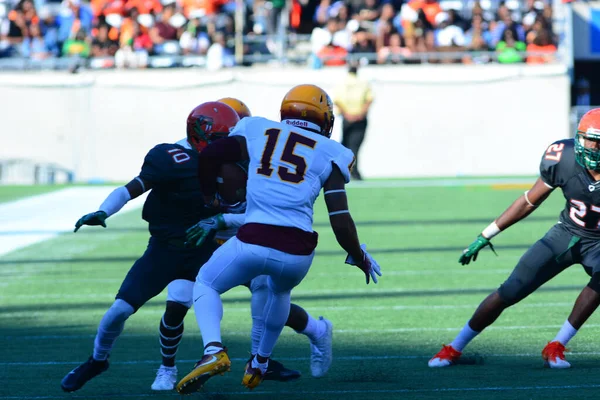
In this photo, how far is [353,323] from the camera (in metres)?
7.14

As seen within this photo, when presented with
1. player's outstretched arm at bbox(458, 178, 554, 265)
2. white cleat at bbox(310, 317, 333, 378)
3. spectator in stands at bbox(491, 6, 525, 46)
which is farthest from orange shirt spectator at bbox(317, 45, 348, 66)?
white cleat at bbox(310, 317, 333, 378)

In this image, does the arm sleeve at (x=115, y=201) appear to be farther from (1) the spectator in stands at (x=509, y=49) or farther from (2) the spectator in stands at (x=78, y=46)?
(2) the spectator in stands at (x=78, y=46)

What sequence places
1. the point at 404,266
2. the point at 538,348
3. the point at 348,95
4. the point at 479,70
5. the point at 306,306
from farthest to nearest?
the point at 479,70 < the point at 348,95 < the point at 404,266 < the point at 306,306 < the point at 538,348

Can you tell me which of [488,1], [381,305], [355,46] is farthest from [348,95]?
[381,305]

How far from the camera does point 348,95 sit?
16.2m

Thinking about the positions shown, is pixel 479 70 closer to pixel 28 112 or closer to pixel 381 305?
pixel 28 112

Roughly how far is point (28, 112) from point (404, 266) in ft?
41.4

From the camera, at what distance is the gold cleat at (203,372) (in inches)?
171

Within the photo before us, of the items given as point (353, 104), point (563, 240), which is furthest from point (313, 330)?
point (353, 104)

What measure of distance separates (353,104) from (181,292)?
1142 cm

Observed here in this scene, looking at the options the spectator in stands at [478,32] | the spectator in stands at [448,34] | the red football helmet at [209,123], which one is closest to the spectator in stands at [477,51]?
the spectator in stands at [478,32]

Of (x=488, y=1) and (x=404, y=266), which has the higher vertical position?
(x=488, y=1)

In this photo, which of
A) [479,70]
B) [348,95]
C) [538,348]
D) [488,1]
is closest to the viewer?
[538,348]

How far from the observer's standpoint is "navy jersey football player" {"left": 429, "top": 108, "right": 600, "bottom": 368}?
5.47m
